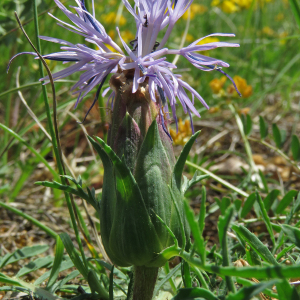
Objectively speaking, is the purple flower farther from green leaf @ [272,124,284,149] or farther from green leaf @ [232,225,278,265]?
green leaf @ [272,124,284,149]

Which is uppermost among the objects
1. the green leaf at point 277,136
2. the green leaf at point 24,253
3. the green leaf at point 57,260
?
the green leaf at point 277,136

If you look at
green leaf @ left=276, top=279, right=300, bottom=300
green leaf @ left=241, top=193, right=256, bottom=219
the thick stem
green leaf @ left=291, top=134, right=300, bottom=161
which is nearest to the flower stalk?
the thick stem

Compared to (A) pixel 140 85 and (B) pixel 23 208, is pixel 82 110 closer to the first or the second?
(B) pixel 23 208

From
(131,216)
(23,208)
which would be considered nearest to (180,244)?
(131,216)

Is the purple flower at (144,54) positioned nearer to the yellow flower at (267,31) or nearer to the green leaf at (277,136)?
the green leaf at (277,136)

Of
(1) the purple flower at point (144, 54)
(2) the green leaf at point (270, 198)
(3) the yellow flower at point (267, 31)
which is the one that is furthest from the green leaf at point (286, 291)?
(3) the yellow flower at point (267, 31)
